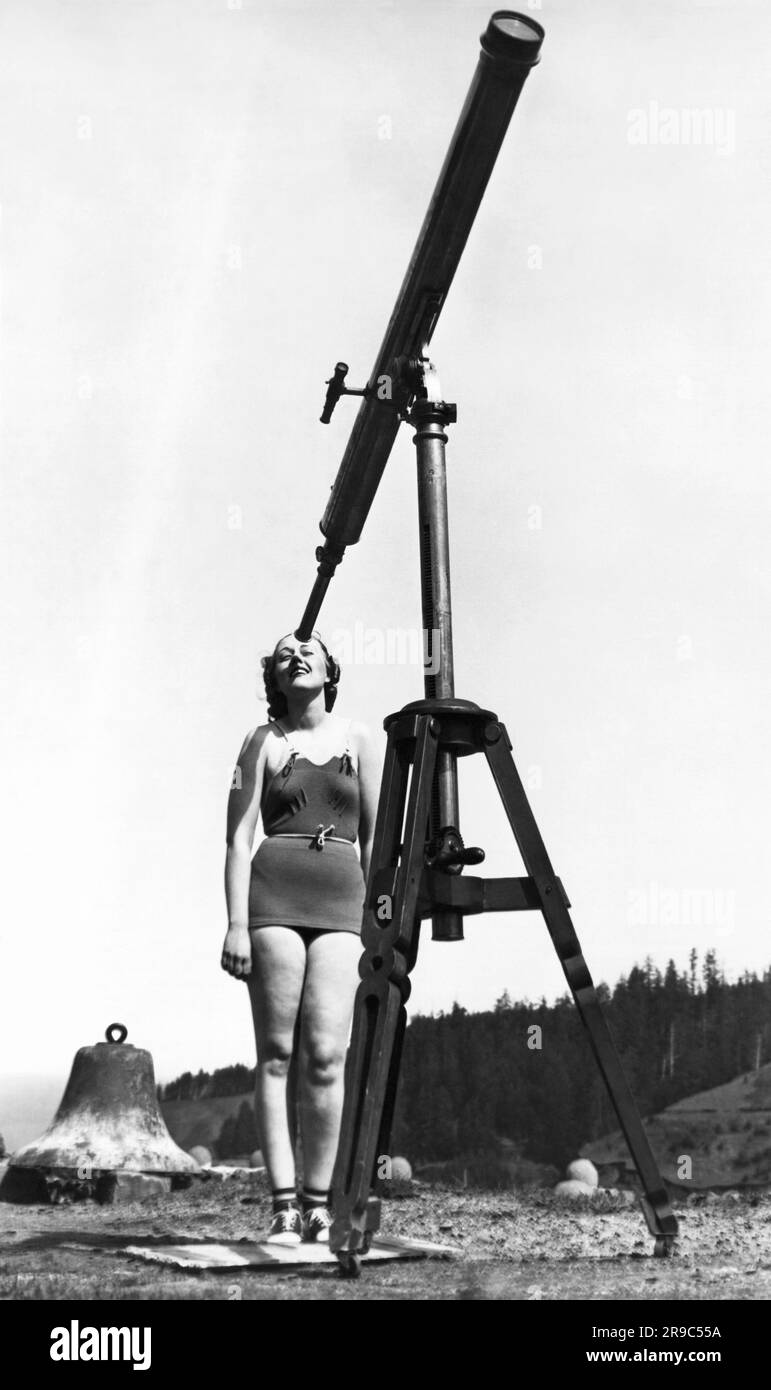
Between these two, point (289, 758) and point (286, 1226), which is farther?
point (289, 758)

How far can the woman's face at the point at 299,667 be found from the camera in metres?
5.19

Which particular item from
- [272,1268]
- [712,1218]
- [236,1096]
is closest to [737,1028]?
[712,1218]

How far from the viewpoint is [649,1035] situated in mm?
7820

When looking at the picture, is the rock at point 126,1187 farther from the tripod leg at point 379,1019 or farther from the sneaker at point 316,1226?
the tripod leg at point 379,1019

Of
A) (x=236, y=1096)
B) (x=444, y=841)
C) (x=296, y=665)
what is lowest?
(x=236, y=1096)

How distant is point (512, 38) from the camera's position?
158 inches

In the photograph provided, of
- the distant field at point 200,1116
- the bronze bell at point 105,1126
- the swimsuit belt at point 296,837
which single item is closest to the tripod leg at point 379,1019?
the swimsuit belt at point 296,837

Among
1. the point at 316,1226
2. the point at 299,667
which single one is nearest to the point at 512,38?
the point at 299,667

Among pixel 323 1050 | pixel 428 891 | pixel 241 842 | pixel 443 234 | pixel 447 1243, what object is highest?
pixel 443 234

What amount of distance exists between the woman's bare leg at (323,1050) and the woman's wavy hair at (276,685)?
3.07 ft

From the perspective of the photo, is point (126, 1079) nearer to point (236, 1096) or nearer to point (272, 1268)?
point (236, 1096)

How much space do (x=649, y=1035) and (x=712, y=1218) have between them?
2.04m

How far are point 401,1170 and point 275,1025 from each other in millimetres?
2899

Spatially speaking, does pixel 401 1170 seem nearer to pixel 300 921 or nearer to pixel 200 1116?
pixel 200 1116
